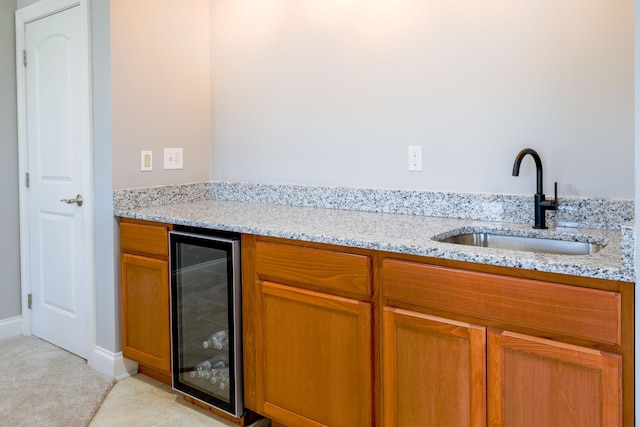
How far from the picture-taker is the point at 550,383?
142 centimetres

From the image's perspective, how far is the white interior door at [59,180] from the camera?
2.83m

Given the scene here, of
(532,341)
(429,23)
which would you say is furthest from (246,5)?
(532,341)

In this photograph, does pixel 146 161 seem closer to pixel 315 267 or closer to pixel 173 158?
pixel 173 158

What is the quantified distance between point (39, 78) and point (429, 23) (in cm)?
224

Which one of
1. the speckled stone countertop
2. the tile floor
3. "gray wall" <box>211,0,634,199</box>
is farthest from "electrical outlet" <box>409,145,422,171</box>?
the tile floor

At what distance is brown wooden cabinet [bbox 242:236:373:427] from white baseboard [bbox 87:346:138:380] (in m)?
0.92

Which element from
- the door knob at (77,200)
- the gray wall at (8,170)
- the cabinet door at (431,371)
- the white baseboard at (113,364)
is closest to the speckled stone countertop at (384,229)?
the cabinet door at (431,371)

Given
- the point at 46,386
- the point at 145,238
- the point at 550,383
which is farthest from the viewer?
the point at 46,386

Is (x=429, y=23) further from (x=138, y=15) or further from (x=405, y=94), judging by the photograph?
(x=138, y=15)

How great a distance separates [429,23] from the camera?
7.41 ft

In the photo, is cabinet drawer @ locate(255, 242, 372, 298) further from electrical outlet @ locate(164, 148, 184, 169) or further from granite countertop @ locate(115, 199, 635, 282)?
electrical outlet @ locate(164, 148, 184, 169)

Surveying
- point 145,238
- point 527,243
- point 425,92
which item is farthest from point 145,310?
point 527,243

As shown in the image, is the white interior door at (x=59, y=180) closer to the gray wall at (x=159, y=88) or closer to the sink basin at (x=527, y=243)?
the gray wall at (x=159, y=88)

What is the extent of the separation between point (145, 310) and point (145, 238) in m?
0.35
